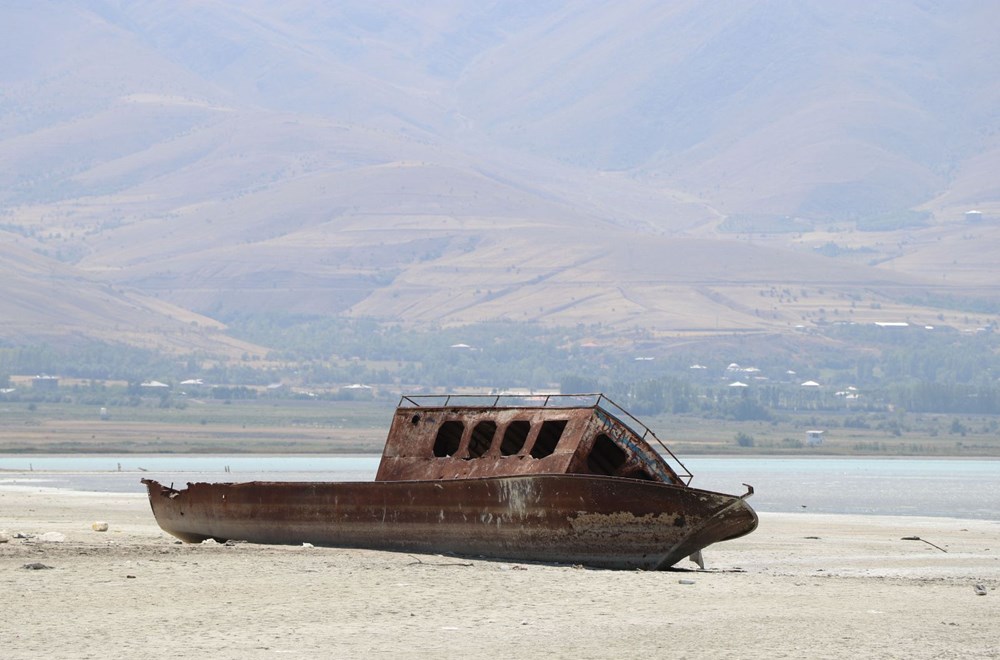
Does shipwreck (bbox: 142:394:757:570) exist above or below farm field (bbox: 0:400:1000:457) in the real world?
below

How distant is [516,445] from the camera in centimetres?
3269

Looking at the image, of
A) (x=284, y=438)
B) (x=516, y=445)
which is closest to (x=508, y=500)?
(x=516, y=445)

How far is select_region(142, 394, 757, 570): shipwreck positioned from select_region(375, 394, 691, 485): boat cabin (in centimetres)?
2

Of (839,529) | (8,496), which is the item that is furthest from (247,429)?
(839,529)

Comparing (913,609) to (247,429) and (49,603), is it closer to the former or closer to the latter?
(49,603)

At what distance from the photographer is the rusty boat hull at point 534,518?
2941 cm

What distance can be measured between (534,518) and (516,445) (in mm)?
3099

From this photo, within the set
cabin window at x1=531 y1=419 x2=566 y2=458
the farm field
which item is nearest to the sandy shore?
cabin window at x1=531 y1=419 x2=566 y2=458

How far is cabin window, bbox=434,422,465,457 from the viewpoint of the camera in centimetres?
3394

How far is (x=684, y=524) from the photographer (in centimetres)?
2966

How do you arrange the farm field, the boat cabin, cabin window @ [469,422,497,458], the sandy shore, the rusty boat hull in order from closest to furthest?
the sandy shore, the rusty boat hull, the boat cabin, cabin window @ [469,422,497,458], the farm field

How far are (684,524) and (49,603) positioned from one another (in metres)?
11.5

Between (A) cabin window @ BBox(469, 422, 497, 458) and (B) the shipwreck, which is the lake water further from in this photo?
(B) the shipwreck

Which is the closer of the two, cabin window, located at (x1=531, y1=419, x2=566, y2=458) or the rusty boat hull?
the rusty boat hull
